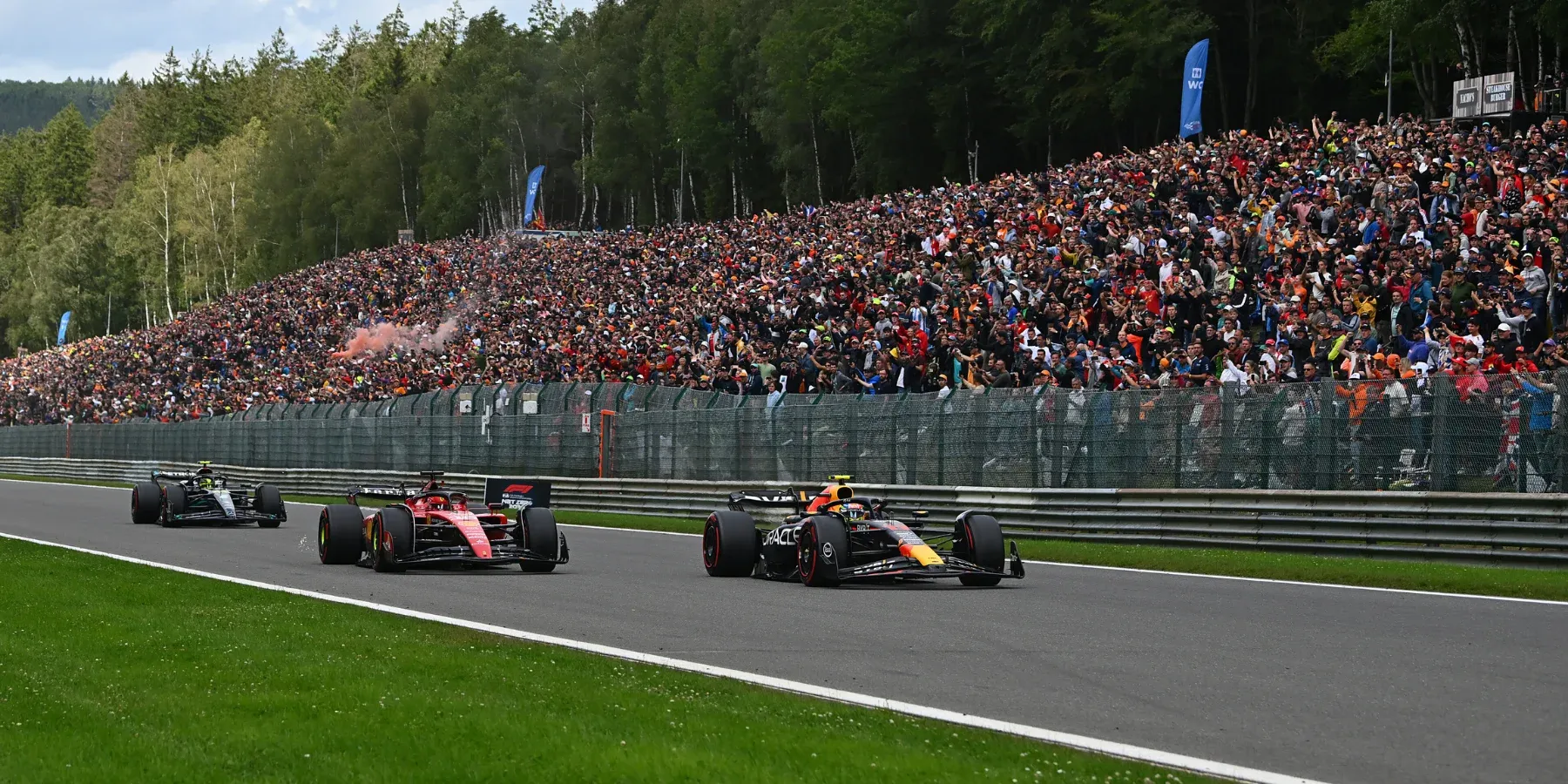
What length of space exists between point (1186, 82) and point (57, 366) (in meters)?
62.4

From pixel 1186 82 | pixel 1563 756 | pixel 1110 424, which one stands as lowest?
pixel 1563 756

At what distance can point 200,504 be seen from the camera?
27453 mm

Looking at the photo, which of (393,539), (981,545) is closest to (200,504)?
(393,539)

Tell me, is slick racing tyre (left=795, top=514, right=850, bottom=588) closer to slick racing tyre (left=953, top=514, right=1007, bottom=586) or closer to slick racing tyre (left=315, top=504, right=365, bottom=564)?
slick racing tyre (left=953, top=514, right=1007, bottom=586)

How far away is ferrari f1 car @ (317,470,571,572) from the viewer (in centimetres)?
1752

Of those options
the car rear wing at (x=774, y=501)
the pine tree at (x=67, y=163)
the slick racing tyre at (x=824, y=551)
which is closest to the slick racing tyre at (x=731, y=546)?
the car rear wing at (x=774, y=501)

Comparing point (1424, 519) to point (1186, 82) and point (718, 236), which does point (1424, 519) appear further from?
point (718, 236)

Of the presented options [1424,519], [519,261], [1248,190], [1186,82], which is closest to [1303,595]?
[1424,519]

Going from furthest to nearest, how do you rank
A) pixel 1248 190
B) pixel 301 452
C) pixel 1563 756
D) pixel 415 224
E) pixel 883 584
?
pixel 415 224 → pixel 301 452 → pixel 1248 190 → pixel 883 584 → pixel 1563 756

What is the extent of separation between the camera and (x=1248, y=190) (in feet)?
85.1

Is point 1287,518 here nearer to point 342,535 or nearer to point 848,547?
point 848,547

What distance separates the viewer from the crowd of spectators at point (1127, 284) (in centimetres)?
2075

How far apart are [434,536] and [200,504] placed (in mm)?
10751

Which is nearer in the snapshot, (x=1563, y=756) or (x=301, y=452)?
(x=1563, y=756)
